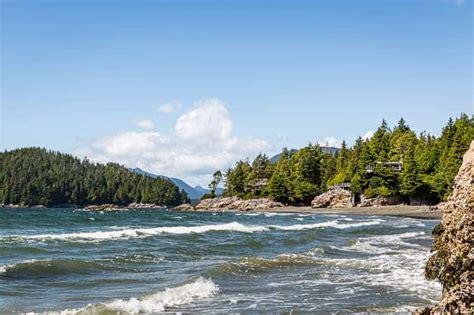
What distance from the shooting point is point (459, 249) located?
743 centimetres

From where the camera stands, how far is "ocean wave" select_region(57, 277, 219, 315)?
13938mm

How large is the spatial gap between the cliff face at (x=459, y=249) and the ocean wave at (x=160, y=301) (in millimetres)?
8449

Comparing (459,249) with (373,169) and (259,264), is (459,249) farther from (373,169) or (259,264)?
(373,169)

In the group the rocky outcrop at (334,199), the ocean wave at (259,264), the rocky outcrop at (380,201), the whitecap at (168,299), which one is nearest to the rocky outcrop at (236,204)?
the rocky outcrop at (334,199)

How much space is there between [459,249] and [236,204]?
128m

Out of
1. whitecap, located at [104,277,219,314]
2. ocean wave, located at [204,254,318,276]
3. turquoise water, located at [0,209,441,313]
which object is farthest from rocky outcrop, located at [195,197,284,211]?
whitecap, located at [104,277,219,314]

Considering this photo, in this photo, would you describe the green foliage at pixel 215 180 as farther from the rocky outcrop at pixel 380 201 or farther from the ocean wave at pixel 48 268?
the ocean wave at pixel 48 268

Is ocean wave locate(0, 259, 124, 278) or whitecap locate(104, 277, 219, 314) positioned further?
ocean wave locate(0, 259, 124, 278)

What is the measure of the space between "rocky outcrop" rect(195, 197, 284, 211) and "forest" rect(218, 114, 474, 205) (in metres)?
2.84

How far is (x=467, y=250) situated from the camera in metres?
7.34

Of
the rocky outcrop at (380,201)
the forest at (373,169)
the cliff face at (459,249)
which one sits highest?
the forest at (373,169)

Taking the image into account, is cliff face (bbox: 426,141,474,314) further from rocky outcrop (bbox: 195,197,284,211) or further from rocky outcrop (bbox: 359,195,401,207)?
rocky outcrop (bbox: 195,197,284,211)

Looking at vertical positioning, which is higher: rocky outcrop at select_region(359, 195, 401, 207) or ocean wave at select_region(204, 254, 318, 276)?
rocky outcrop at select_region(359, 195, 401, 207)

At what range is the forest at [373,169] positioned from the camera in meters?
99.6
